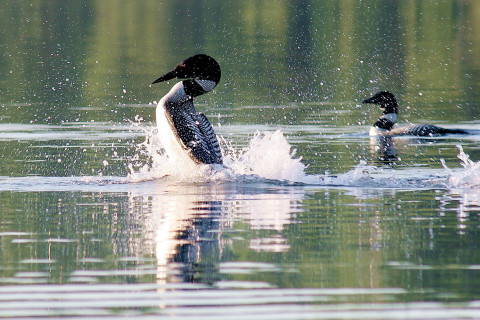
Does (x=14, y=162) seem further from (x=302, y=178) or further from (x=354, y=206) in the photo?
(x=354, y=206)

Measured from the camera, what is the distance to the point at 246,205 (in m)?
12.0

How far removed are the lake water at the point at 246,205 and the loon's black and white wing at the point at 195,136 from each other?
0.20m

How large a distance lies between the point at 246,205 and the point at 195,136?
7.51ft

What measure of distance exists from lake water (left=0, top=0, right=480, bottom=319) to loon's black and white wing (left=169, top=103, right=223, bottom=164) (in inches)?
7.7

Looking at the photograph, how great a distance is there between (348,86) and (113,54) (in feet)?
43.3

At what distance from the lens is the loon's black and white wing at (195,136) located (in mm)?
14055

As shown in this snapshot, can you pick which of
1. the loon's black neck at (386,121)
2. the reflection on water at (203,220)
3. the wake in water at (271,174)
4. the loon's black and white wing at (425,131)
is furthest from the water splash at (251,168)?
the loon's black neck at (386,121)

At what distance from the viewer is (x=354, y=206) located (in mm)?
11914

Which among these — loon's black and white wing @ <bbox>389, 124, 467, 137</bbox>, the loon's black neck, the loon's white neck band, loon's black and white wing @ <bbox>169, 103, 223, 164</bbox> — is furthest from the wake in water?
the loon's black neck

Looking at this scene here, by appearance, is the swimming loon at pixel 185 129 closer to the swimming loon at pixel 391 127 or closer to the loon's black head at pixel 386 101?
the swimming loon at pixel 391 127

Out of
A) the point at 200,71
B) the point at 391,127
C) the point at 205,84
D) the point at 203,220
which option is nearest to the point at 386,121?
the point at 391,127

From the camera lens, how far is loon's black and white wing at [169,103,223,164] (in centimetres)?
1405

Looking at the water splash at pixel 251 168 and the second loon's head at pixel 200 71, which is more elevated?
the second loon's head at pixel 200 71

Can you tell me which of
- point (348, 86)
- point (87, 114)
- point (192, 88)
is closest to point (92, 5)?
point (348, 86)
